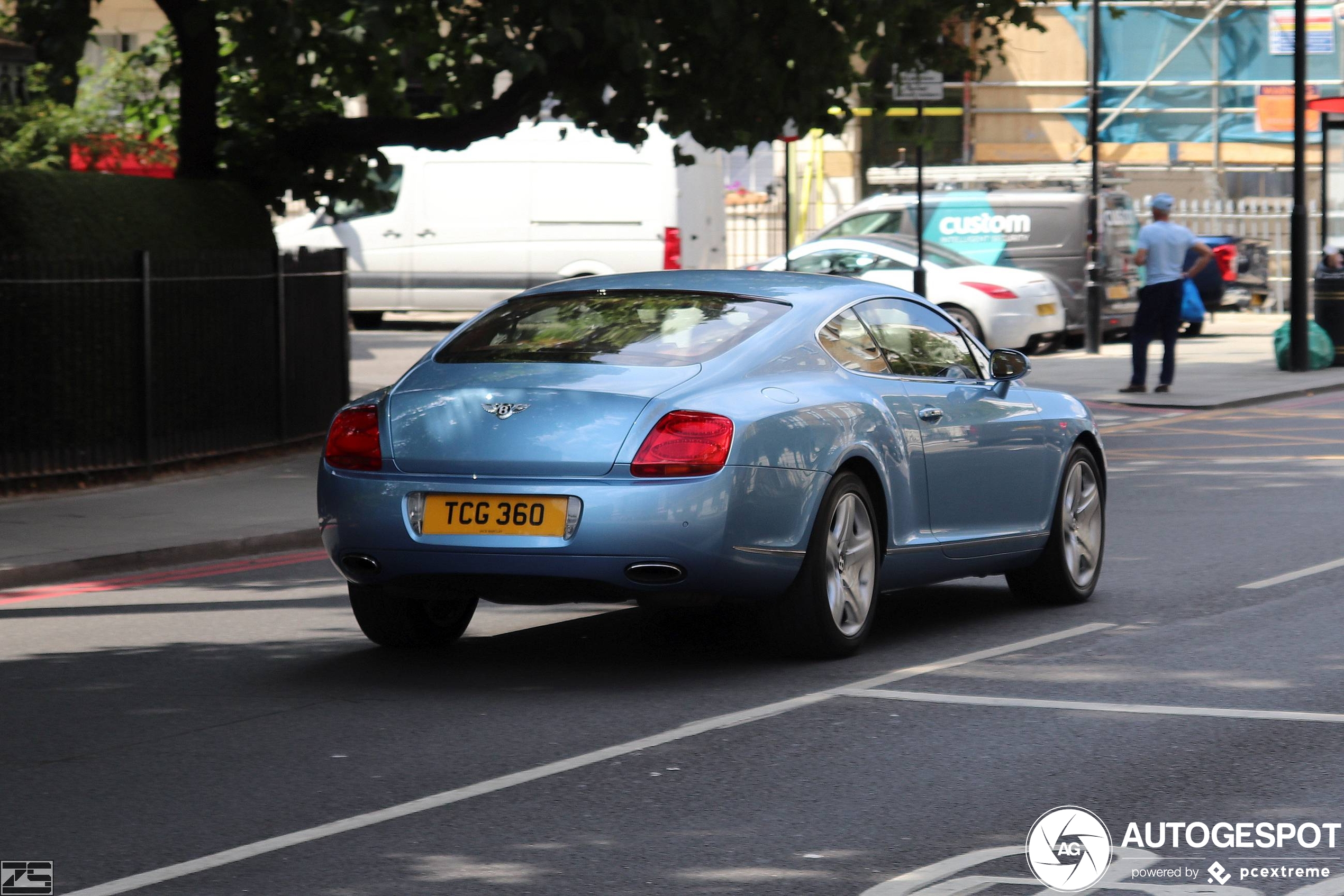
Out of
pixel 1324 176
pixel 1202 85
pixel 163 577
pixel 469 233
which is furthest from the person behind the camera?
pixel 1202 85

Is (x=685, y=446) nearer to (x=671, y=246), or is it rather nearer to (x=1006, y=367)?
(x=1006, y=367)

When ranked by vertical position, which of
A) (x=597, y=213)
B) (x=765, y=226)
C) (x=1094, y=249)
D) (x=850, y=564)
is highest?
(x=765, y=226)

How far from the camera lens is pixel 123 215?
1474 centimetres

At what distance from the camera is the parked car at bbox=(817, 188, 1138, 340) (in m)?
26.8

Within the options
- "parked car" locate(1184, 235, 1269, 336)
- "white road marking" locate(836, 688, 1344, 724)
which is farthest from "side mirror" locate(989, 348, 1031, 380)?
"parked car" locate(1184, 235, 1269, 336)

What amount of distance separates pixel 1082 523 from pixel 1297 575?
1320 millimetres

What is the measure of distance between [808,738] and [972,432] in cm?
243

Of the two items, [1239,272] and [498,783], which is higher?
[1239,272]

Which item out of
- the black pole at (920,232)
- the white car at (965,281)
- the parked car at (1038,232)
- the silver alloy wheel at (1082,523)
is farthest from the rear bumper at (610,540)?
the parked car at (1038,232)

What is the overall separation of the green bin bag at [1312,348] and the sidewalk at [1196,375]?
13 cm

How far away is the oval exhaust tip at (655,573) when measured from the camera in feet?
22.4

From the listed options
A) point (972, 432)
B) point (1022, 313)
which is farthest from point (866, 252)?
point (972, 432)

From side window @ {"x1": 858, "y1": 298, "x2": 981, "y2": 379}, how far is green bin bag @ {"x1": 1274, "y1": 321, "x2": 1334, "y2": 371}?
15.9 m

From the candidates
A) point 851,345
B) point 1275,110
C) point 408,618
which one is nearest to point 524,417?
point 408,618
